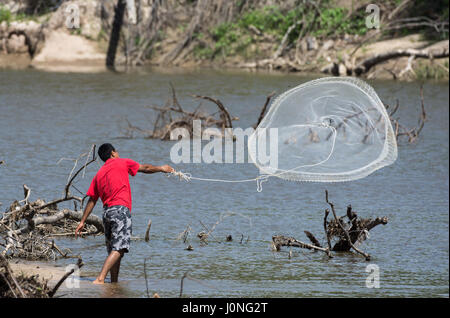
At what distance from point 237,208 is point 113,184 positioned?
174 inches

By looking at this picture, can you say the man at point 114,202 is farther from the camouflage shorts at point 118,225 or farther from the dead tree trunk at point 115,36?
the dead tree trunk at point 115,36

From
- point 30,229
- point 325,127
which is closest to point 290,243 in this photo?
point 325,127

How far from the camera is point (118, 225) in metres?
7.93

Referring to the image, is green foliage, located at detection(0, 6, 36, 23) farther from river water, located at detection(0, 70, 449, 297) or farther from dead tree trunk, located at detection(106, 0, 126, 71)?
river water, located at detection(0, 70, 449, 297)

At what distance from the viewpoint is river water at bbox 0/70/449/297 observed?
28.7 ft

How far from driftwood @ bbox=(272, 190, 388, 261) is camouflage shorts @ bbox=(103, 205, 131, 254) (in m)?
2.36

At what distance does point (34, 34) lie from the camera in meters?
31.7

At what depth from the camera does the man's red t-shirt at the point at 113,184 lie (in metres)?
7.91

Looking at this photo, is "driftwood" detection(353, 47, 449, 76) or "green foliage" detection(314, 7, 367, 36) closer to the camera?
"driftwood" detection(353, 47, 449, 76)

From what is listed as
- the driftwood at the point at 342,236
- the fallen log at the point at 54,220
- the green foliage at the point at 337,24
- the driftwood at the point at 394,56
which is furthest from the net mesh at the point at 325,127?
the green foliage at the point at 337,24

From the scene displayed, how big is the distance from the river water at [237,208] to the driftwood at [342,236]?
14 cm

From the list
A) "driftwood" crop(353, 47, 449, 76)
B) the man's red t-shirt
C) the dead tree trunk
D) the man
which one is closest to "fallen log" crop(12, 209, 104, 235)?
the man

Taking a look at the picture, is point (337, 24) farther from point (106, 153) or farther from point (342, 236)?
point (106, 153)
